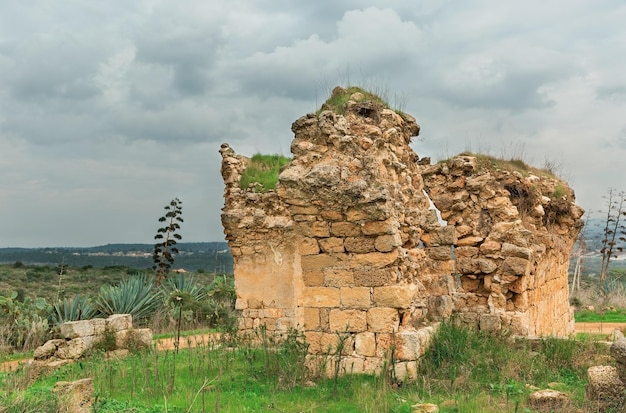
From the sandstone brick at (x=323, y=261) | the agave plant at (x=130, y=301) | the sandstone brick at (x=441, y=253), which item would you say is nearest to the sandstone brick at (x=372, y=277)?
the sandstone brick at (x=323, y=261)

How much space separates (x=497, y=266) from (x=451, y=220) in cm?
133

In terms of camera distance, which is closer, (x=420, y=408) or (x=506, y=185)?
(x=420, y=408)

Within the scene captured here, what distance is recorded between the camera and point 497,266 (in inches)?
409

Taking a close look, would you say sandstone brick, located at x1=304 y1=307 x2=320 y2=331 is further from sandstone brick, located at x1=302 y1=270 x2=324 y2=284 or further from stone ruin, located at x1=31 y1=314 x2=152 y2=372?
stone ruin, located at x1=31 y1=314 x2=152 y2=372

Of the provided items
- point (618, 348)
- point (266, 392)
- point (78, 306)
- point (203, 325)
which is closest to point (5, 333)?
point (78, 306)

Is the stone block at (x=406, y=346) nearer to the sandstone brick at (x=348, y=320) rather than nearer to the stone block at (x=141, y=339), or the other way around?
the sandstone brick at (x=348, y=320)

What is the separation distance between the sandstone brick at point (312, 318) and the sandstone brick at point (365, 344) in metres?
0.59

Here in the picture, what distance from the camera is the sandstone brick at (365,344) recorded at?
6.94 metres

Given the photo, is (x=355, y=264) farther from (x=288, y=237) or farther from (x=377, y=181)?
(x=288, y=237)

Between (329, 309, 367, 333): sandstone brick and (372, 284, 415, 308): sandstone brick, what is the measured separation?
0.89ft

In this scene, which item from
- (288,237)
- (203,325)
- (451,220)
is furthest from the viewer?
(203,325)

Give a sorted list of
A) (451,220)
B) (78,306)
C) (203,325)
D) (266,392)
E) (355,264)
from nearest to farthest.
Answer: (266,392) → (355,264) → (451,220) → (78,306) → (203,325)

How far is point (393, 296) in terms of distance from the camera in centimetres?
694

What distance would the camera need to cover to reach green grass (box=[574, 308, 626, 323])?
17.4 metres
